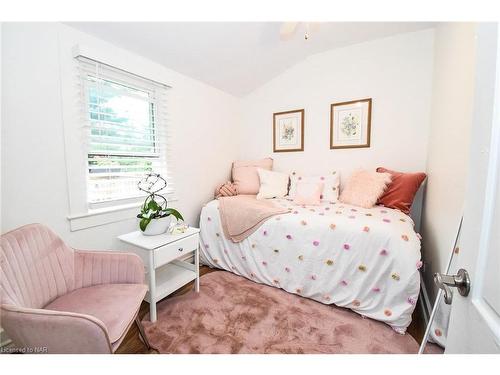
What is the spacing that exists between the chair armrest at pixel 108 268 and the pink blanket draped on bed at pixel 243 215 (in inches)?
37.9

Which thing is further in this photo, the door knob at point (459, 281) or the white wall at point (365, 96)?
the white wall at point (365, 96)

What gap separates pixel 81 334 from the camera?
85 centimetres

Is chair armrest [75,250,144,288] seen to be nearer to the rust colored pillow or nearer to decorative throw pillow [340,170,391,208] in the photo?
decorative throw pillow [340,170,391,208]

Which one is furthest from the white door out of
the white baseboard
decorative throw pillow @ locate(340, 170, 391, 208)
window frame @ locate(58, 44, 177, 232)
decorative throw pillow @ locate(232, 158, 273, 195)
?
decorative throw pillow @ locate(232, 158, 273, 195)

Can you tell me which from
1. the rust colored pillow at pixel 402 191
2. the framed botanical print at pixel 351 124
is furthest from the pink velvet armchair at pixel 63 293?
the framed botanical print at pixel 351 124

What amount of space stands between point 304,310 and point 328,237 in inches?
23.8

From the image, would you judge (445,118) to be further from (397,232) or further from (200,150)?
(200,150)

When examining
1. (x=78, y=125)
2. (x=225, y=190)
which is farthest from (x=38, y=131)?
(x=225, y=190)

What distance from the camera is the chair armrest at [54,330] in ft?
2.76

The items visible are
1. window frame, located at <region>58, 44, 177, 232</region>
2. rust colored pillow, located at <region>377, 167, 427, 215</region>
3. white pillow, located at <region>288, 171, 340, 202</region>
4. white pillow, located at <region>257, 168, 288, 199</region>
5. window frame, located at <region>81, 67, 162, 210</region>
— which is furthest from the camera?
white pillow, located at <region>257, 168, 288, 199</region>

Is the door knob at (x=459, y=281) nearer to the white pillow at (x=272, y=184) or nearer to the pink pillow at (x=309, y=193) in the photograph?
the pink pillow at (x=309, y=193)

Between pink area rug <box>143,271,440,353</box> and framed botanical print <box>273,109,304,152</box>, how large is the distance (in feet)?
5.93

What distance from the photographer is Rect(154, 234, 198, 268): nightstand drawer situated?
1535 mm

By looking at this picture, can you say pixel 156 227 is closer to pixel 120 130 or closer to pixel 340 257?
pixel 120 130
